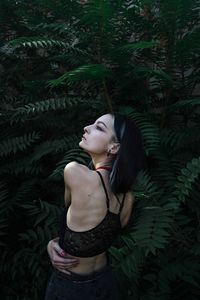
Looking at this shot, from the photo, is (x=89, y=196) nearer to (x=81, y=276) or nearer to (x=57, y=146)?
(x=81, y=276)

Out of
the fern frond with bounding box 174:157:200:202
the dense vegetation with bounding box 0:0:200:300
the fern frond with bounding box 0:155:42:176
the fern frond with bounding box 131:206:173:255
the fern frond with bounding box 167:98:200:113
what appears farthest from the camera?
the fern frond with bounding box 0:155:42:176

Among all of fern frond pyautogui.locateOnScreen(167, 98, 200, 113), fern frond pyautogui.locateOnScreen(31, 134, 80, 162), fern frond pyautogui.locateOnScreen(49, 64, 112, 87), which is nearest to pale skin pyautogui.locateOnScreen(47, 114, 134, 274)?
fern frond pyautogui.locateOnScreen(49, 64, 112, 87)

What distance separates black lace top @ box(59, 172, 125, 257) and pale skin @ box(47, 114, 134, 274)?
0.02m

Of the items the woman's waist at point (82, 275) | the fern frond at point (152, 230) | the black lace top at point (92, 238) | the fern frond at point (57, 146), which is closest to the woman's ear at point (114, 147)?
the black lace top at point (92, 238)

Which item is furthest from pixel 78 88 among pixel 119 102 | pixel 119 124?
pixel 119 124

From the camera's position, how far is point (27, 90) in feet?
8.91

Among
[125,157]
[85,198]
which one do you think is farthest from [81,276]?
[125,157]

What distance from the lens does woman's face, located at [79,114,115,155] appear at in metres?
1.30

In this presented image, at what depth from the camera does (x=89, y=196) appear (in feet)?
4.04

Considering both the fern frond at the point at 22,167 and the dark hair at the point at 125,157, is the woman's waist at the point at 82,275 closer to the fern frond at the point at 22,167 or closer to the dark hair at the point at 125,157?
the dark hair at the point at 125,157

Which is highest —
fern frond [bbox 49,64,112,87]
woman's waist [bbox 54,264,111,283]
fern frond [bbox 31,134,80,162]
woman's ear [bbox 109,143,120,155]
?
fern frond [bbox 49,64,112,87]

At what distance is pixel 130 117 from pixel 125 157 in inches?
33.4

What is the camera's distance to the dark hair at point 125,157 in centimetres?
127

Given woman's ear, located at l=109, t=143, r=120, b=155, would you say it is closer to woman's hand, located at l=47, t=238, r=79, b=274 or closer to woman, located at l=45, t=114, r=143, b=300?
woman, located at l=45, t=114, r=143, b=300
